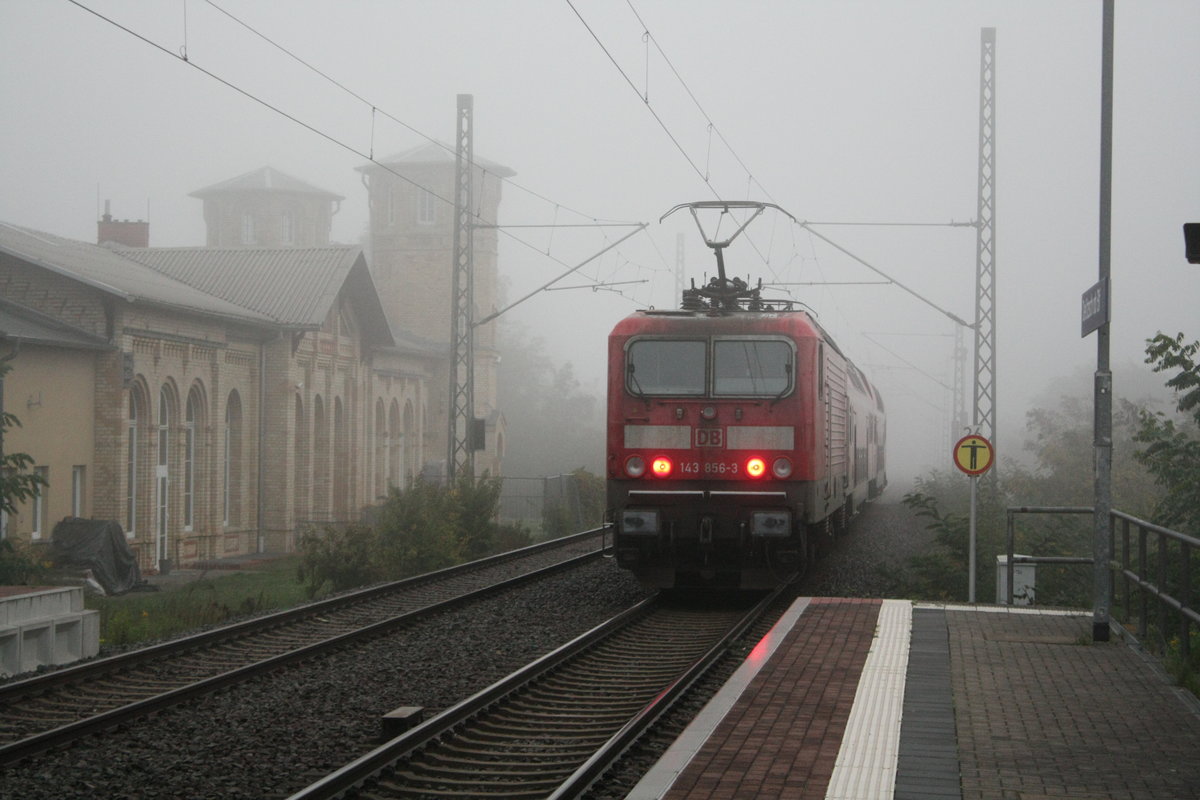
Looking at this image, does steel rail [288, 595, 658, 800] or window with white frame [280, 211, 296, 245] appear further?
window with white frame [280, 211, 296, 245]

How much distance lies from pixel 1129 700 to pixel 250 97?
11800 mm

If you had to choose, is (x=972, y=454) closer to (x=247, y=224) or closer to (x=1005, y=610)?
(x=1005, y=610)

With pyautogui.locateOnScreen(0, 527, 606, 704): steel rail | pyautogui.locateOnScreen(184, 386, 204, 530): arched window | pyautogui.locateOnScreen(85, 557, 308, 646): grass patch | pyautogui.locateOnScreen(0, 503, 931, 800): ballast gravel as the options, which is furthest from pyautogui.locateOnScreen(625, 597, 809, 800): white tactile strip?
pyautogui.locateOnScreen(184, 386, 204, 530): arched window

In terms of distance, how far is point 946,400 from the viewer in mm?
76938

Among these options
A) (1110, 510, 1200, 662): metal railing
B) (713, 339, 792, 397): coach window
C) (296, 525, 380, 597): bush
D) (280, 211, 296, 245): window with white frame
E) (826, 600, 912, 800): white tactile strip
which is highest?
(280, 211, 296, 245): window with white frame

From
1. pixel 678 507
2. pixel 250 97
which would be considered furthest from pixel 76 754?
pixel 250 97

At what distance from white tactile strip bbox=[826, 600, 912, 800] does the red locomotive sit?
139 inches

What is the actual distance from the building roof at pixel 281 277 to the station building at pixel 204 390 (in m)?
0.06

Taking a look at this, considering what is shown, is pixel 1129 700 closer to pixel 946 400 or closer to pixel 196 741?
pixel 196 741

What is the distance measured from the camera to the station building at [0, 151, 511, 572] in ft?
78.4

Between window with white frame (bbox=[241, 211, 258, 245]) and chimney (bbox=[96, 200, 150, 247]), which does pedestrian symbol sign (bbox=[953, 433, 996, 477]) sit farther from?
window with white frame (bbox=[241, 211, 258, 245])

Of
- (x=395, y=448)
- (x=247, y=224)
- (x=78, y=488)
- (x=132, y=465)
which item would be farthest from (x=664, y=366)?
(x=247, y=224)

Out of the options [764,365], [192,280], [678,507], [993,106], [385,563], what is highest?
[993,106]

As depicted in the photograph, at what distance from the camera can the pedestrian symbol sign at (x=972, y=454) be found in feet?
45.0
